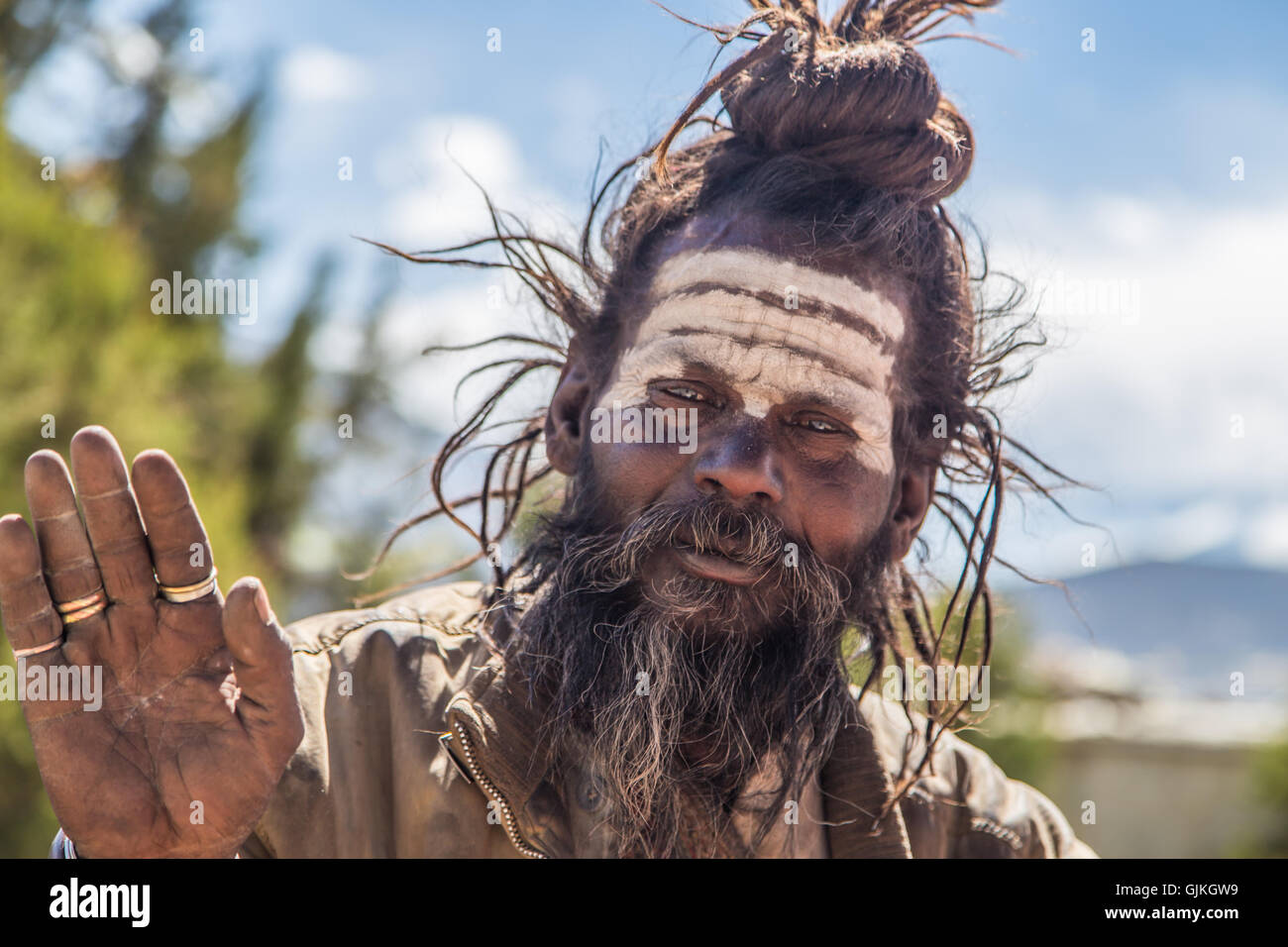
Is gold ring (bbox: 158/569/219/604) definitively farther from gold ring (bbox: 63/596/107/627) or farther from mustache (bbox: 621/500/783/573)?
mustache (bbox: 621/500/783/573)

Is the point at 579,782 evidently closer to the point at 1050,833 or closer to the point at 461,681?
the point at 461,681

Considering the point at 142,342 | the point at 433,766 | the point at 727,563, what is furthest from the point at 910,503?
the point at 142,342

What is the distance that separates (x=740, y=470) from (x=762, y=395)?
202mm

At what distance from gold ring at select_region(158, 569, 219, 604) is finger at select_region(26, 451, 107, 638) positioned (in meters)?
0.10

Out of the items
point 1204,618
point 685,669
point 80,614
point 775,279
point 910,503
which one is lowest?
point 685,669

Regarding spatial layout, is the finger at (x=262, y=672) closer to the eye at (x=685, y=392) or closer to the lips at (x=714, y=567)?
the lips at (x=714, y=567)

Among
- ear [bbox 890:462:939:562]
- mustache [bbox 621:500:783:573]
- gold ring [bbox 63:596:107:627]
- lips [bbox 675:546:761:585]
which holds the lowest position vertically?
gold ring [bbox 63:596:107:627]

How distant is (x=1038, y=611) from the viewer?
9.73 meters

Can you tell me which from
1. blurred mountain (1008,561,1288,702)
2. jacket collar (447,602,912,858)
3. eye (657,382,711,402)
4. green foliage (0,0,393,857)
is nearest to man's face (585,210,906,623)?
eye (657,382,711,402)

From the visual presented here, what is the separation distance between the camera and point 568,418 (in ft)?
9.29

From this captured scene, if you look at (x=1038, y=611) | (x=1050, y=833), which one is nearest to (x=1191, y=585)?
(x=1038, y=611)

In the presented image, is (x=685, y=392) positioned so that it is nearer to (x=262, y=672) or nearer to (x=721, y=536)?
(x=721, y=536)

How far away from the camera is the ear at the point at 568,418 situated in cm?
278

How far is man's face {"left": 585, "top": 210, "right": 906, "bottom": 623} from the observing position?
245cm
